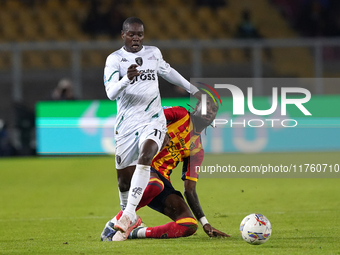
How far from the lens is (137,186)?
522cm

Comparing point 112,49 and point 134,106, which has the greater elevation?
point 112,49

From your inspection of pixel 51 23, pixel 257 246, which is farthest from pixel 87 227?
pixel 51 23

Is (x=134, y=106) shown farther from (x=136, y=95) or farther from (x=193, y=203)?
(x=193, y=203)

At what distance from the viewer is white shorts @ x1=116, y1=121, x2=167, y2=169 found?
545 centimetres

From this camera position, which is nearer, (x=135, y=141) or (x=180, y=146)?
(x=135, y=141)

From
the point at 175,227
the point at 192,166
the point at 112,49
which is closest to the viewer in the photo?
the point at 175,227

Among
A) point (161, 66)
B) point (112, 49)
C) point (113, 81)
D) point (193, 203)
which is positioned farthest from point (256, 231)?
point (112, 49)

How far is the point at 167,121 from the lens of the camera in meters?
5.94

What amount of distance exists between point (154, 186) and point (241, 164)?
6465mm

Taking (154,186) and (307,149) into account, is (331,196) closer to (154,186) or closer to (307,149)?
(154,186)

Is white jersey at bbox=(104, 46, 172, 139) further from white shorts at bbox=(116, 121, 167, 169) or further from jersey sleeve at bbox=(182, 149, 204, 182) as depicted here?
jersey sleeve at bbox=(182, 149, 204, 182)

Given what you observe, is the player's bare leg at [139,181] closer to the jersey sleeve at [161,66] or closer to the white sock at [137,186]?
the white sock at [137,186]

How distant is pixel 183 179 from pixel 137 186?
2.15ft

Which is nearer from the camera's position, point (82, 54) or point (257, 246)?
point (257, 246)
